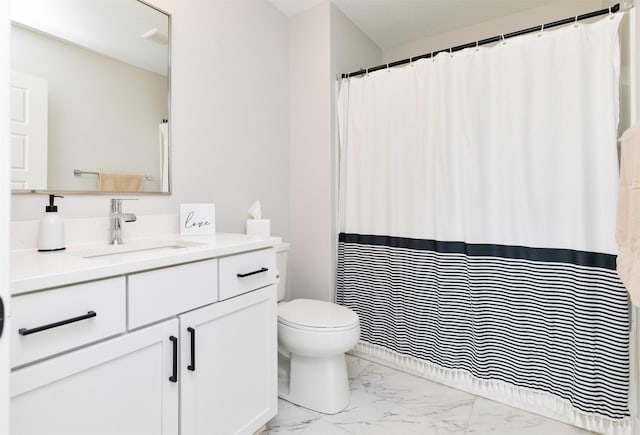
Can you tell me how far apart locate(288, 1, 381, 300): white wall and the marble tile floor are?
0.70m

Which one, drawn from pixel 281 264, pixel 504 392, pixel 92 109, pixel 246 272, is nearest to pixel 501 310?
pixel 504 392

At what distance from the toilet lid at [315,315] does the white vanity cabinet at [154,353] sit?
25cm

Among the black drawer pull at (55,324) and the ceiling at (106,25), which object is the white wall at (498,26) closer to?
the ceiling at (106,25)

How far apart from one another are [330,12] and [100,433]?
7.89ft

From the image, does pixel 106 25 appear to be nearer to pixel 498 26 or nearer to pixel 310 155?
pixel 310 155

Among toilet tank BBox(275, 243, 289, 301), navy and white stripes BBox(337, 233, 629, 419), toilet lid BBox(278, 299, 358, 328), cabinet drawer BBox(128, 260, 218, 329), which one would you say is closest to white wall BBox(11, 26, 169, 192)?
cabinet drawer BBox(128, 260, 218, 329)

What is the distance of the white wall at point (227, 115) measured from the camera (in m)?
1.67

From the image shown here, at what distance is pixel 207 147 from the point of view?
1824mm

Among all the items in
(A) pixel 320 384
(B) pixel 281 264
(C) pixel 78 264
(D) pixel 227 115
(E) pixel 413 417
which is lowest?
(E) pixel 413 417

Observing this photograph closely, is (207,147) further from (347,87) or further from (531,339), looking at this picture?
(531,339)

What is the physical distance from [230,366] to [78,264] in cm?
66

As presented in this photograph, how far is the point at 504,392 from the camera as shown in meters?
1.80

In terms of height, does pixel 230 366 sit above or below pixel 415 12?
below

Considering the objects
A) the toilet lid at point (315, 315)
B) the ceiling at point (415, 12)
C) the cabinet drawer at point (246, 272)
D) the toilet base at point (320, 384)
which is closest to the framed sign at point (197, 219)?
the cabinet drawer at point (246, 272)
